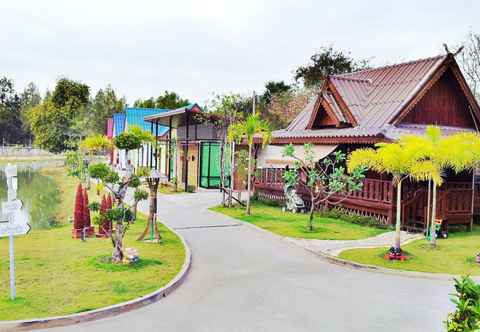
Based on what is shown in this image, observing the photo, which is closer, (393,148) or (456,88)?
(393,148)

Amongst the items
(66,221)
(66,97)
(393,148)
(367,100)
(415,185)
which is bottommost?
(66,221)

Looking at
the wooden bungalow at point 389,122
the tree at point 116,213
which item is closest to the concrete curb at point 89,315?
the tree at point 116,213

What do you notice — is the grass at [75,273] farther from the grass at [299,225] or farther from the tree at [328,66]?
the tree at [328,66]

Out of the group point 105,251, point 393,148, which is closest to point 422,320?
point 393,148

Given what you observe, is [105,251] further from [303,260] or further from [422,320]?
[422,320]

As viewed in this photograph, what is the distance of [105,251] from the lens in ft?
39.0

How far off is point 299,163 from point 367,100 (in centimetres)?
552

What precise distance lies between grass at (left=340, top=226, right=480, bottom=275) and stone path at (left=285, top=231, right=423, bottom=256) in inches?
16.4

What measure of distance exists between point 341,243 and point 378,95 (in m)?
9.13

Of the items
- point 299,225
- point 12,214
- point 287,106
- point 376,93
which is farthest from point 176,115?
point 287,106

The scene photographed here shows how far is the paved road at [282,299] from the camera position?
7.45 m

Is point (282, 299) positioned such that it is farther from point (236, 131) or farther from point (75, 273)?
point (236, 131)

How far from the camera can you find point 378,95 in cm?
2055

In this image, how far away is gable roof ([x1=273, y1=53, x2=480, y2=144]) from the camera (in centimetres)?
1834
